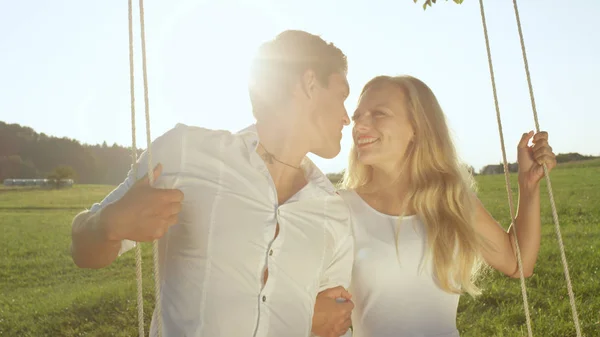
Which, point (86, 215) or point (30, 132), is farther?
point (30, 132)

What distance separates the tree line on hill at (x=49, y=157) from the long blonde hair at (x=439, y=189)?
168ft

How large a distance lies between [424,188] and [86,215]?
1554 millimetres

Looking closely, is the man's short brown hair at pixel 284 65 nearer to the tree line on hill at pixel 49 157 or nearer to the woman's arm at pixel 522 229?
the woman's arm at pixel 522 229

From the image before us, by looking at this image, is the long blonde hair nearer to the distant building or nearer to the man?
the man

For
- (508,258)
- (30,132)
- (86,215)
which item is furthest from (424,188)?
(30,132)

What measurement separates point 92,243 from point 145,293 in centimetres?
585

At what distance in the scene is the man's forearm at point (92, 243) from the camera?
1.63 m

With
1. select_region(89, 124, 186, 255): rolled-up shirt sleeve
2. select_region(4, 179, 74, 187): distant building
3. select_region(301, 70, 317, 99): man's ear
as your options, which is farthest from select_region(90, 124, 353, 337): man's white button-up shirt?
select_region(4, 179, 74, 187): distant building

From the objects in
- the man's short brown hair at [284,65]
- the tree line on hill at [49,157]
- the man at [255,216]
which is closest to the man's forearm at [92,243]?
the man at [255,216]

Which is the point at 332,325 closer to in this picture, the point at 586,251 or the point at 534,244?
the point at 534,244

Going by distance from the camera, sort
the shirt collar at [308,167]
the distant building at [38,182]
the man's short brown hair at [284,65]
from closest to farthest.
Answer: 1. the shirt collar at [308,167]
2. the man's short brown hair at [284,65]
3. the distant building at [38,182]

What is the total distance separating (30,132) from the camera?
5359 cm

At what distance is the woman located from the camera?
252 centimetres

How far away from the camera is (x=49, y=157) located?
53.6m
